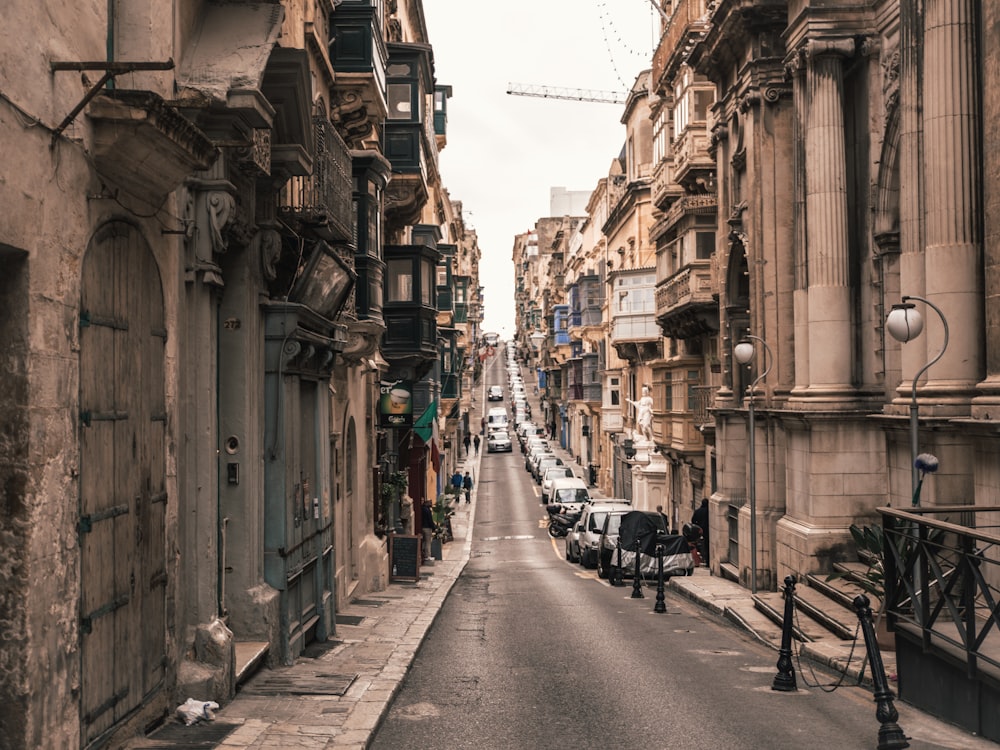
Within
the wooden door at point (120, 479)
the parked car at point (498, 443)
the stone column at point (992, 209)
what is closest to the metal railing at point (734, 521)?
the stone column at point (992, 209)

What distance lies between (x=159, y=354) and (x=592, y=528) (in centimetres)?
2396

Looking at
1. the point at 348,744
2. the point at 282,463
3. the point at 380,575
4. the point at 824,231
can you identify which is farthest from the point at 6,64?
the point at 380,575

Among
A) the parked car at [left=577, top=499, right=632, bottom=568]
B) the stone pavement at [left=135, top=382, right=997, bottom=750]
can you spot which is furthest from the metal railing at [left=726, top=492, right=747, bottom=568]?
the parked car at [left=577, top=499, right=632, bottom=568]

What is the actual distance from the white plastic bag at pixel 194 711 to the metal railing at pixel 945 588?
667 cm

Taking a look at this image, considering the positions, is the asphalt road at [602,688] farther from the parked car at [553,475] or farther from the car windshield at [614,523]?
the parked car at [553,475]

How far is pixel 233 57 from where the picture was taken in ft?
33.3

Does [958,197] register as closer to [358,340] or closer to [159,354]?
[358,340]

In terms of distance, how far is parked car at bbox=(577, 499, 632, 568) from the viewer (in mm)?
31727

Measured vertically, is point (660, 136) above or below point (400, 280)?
above

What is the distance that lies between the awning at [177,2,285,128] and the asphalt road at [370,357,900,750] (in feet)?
19.2

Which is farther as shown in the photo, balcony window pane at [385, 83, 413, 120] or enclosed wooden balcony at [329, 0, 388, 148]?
balcony window pane at [385, 83, 413, 120]

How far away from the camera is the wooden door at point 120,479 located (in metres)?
7.63

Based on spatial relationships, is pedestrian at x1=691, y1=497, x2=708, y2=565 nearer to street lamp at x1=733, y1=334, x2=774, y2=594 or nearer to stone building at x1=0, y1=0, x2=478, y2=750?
street lamp at x1=733, y1=334, x2=774, y2=594

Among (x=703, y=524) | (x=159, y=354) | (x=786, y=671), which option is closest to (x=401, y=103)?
(x=703, y=524)
